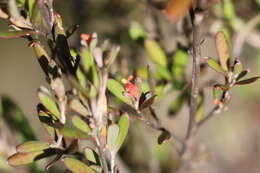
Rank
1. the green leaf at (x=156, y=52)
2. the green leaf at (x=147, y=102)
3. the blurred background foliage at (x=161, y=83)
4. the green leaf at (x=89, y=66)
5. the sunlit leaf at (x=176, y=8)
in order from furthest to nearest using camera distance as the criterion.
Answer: the blurred background foliage at (x=161, y=83), the green leaf at (x=156, y=52), the green leaf at (x=147, y=102), the green leaf at (x=89, y=66), the sunlit leaf at (x=176, y=8)

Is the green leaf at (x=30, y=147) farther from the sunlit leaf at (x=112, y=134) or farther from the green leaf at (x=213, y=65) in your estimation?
the green leaf at (x=213, y=65)

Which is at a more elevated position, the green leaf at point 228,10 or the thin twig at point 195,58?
the green leaf at point 228,10

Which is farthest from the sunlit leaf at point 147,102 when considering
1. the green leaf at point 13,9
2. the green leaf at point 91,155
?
the green leaf at point 13,9

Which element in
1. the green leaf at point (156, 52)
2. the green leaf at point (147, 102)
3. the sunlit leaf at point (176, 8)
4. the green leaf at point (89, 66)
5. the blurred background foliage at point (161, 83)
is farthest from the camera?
the blurred background foliage at point (161, 83)

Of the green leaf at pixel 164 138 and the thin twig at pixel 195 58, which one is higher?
the thin twig at pixel 195 58

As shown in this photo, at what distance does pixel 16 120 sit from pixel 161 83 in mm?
365

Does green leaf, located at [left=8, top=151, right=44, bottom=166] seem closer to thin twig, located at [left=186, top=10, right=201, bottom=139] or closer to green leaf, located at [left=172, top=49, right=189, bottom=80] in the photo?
thin twig, located at [left=186, top=10, right=201, bottom=139]

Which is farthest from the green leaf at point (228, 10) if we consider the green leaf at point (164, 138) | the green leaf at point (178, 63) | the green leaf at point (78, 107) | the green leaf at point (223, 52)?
the green leaf at point (78, 107)

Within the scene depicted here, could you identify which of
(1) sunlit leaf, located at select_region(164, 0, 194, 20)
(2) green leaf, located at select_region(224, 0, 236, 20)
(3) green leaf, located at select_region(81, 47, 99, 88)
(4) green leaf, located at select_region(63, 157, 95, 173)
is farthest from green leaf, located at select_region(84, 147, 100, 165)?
(2) green leaf, located at select_region(224, 0, 236, 20)

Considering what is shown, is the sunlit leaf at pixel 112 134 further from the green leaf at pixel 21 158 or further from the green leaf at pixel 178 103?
the green leaf at pixel 178 103

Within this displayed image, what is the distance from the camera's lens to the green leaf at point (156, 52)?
0.83 meters

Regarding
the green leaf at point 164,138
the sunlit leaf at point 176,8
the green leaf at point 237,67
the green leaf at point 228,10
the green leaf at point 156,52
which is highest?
the green leaf at point 228,10

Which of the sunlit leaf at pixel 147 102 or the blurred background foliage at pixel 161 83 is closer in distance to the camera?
the sunlit leaf at pixel 147 102

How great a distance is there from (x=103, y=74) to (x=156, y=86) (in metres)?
0.31
